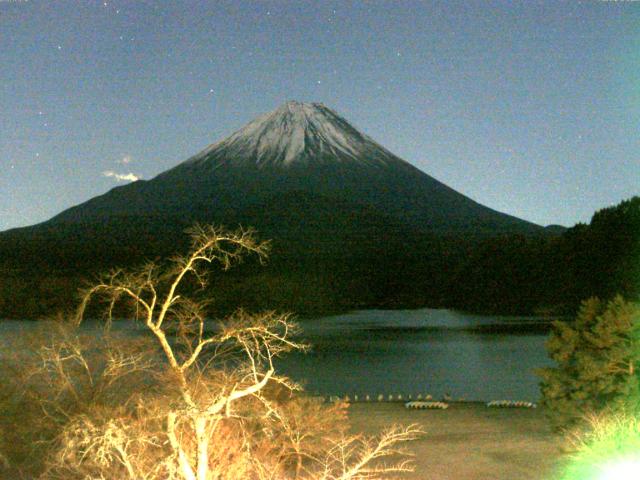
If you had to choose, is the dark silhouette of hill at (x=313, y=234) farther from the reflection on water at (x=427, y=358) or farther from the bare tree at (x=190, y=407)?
the bare tree at (x=190, y=407)

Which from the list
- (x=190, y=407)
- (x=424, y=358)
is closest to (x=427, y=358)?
(x=424, y=358)

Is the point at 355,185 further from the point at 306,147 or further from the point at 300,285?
the point at 300,285

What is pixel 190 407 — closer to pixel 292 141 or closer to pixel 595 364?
pixel 595 364

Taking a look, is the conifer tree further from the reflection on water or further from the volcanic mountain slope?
the volcanic mountain slope

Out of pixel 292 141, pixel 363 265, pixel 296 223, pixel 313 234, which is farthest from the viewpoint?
pixel 292 141

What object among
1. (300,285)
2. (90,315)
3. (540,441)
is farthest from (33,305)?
(540,441)

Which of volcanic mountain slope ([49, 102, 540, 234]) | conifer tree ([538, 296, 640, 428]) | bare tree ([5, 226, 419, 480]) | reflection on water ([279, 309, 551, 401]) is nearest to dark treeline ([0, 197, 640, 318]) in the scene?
volcanic mountain slope ([49, 102, 540, 234])

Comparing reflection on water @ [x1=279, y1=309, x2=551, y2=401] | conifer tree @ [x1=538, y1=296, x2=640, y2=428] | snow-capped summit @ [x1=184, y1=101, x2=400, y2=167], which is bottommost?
reflection on water @ [x1=279, y1=309, x2=551, y2=401]
